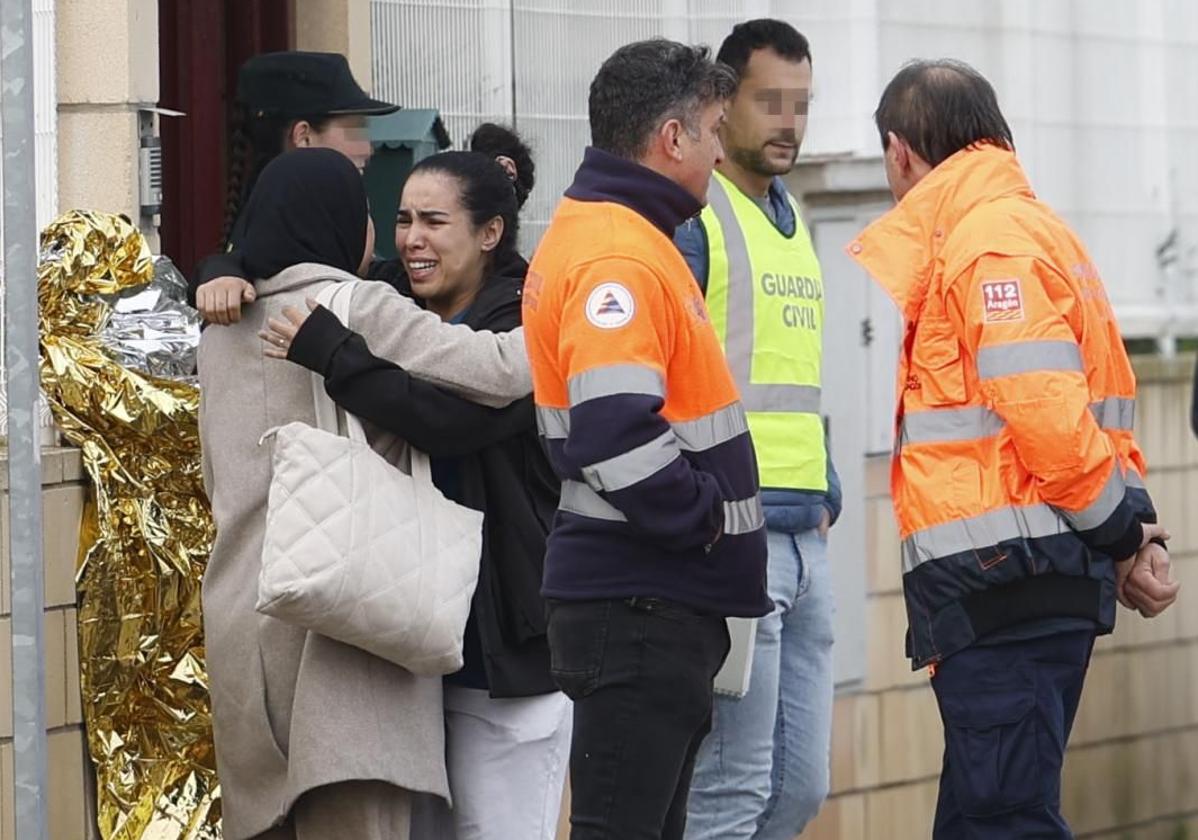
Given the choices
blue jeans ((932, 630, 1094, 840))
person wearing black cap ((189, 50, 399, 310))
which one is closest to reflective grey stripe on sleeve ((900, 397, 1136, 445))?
blue jeans ((932, 630, 1094, 840))

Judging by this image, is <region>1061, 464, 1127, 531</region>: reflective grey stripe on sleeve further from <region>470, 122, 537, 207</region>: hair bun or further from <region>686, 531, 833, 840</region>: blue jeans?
<region>470, 122, 537, 207</region>: hair bun

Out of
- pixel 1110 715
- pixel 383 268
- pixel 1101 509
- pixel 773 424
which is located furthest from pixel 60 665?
pixel 1110 715

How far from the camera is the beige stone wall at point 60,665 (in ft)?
17.3

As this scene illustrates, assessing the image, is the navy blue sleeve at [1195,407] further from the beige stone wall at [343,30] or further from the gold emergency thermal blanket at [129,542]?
the gold emergency thermal blanket at [129,542]

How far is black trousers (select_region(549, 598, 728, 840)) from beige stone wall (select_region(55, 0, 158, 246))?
1944mm

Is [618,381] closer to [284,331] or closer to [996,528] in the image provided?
[284,331]

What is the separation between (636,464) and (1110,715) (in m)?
4.22

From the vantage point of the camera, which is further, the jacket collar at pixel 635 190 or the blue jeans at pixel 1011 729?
the blue jeans at pixel 1011 729

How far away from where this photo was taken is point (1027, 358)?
179 inches

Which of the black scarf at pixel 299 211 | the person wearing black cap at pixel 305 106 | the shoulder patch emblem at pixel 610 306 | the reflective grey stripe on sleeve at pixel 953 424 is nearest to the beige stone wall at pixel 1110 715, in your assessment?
the person wearing black cap at pixel 305 106

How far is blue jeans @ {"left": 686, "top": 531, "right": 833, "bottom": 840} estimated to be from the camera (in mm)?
5266

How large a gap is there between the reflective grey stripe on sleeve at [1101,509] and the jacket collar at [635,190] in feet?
3.17

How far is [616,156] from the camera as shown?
4.43m

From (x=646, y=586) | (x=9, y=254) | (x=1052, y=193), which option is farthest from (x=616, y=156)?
(x=1052, y=193)
